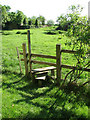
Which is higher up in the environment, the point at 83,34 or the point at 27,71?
the point at 83,34

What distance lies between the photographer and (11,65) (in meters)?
8.93

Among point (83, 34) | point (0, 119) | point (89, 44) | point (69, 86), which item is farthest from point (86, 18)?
point (0, 119)

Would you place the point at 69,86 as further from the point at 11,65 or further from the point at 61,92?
the point at 11,65

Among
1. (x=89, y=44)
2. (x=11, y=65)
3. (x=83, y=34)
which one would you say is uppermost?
(x=83, y=34)

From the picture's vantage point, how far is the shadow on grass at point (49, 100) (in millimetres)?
4246

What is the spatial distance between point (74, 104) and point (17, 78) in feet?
11.6

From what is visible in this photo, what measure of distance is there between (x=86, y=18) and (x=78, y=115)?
3.38 metres

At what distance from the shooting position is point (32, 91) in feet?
19.4

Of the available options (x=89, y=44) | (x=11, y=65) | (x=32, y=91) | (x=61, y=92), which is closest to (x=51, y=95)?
(x=61, y=92)

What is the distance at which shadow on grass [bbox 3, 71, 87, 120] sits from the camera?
13.9 ft

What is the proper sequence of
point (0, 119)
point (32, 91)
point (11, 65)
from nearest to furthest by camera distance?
point (0, 119) < point (32, 91) < point (11, 65)

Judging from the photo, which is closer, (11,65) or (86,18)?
(86,18)

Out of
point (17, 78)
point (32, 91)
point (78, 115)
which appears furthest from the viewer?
point (17, 78)

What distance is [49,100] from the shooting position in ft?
16.7
